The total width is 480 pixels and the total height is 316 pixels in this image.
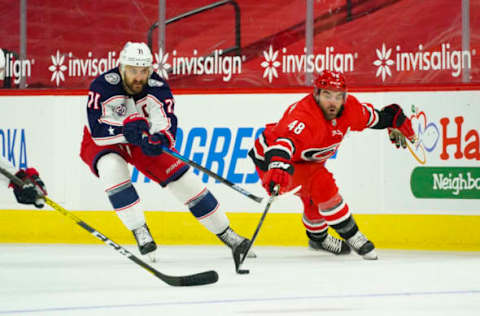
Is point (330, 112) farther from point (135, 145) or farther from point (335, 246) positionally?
point (135, 145)

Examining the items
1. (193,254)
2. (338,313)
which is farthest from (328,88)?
(338,313)

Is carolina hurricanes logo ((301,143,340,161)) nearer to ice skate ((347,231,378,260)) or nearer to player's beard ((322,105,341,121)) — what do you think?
player's beard ((322,105,341,121))

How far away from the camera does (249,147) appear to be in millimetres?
5102

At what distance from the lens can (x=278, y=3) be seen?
17.2ft

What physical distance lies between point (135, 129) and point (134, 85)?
0.33 meters

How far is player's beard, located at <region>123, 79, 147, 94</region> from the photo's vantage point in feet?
13.9

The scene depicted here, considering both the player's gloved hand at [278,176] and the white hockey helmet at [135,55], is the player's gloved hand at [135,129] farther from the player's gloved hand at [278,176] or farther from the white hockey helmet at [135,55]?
the player's gloved hand at [278,176]

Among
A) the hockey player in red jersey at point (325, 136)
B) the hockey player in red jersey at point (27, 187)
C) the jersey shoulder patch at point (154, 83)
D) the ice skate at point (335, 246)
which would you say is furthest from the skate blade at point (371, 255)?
the hockey player in red jersey at point (27, 187)

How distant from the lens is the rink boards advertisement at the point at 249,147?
4785 mm

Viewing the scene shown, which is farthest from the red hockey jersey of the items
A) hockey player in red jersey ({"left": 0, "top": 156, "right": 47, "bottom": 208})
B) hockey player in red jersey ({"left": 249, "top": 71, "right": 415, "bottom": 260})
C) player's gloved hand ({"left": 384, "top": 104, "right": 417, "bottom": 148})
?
hockey player in red jersey ({"left": 0, "top": 156, "right": 47, "bottom": 208})

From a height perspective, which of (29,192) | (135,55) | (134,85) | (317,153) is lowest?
(29,192)

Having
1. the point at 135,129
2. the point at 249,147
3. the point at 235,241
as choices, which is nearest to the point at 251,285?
the point at 235,241

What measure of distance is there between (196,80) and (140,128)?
4.59 ft

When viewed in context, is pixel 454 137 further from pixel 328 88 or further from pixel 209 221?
pixel 209 221
